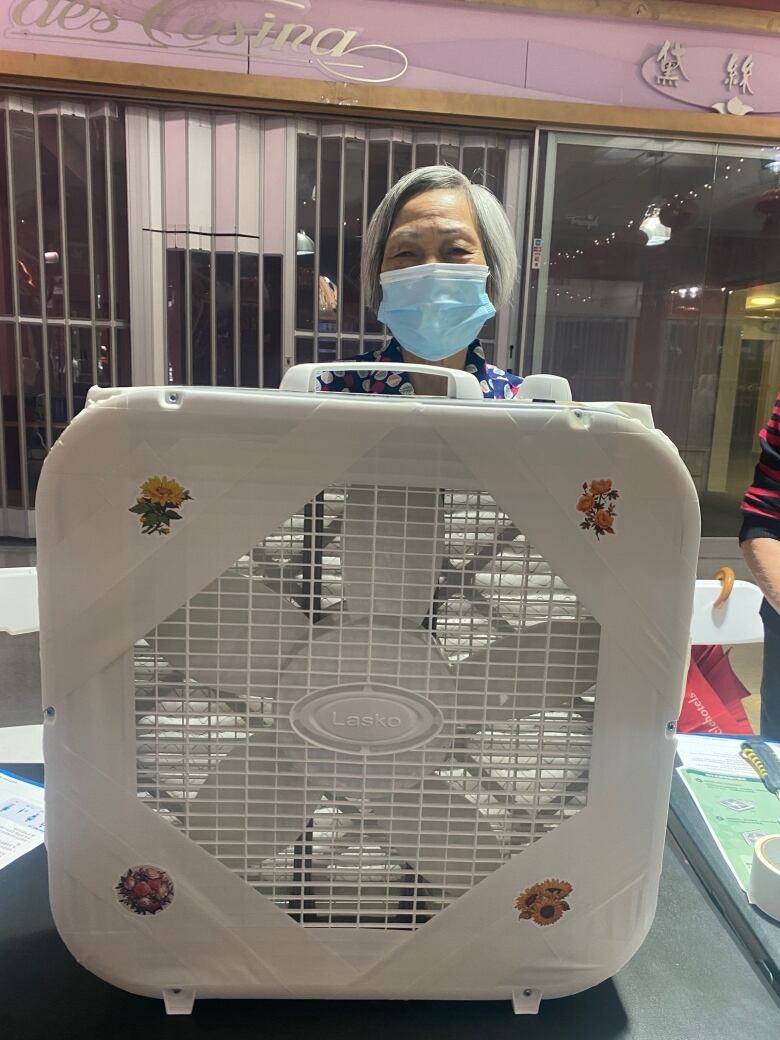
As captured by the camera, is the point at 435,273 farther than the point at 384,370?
Yes

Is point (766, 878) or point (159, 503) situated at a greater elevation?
point (159, 503)

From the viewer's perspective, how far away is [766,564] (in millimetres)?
1240

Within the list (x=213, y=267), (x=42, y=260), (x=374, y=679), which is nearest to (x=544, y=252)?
(x=213, y=267)

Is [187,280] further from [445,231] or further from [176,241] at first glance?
[445,231]

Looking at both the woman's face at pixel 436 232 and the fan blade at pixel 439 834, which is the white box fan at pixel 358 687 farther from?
the woman's face at pixel 436 232

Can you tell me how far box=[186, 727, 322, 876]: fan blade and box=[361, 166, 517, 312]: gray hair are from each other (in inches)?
40.0

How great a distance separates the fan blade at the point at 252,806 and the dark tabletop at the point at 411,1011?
122mm

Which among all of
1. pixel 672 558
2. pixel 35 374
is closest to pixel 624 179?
pixel 35 374

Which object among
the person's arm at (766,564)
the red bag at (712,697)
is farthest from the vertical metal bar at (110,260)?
the person's arm at (766,564)

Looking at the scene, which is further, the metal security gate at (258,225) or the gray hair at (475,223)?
the metal security gate at (258,225)

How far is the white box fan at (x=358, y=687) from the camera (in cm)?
44

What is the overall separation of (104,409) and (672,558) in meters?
0.35

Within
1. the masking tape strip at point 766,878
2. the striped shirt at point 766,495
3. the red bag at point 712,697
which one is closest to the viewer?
the masking tape strip at point 766,878

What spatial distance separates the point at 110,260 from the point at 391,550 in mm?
3470
